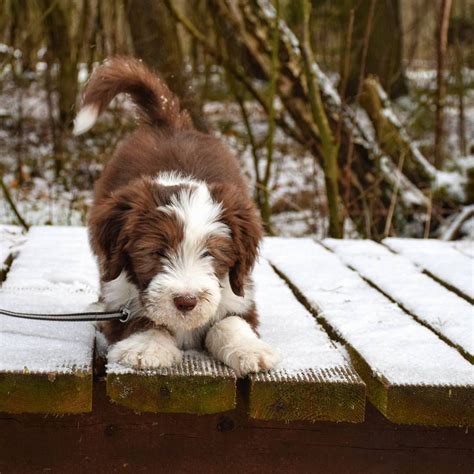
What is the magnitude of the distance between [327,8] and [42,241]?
8.54 m

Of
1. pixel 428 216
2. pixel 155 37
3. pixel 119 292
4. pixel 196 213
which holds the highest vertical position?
pixel 155 37

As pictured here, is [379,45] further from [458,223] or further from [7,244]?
[7,244]

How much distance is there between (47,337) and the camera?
10.3ft

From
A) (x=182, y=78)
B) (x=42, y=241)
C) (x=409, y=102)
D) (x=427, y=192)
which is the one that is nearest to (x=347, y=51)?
(x=182, y=78)

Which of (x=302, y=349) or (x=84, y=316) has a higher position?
(x=84, y=316)

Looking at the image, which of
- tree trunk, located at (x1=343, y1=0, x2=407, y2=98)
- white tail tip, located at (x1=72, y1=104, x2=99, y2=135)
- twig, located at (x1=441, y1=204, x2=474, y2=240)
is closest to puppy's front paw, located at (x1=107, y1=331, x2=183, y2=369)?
white tail tip, located at (x1=72, y1=104, x2=99, y2=135)

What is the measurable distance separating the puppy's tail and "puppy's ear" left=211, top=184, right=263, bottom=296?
1129mm

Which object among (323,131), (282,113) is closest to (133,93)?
(323,131)

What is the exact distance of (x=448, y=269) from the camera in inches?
186

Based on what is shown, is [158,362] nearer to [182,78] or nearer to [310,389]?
[310,389]

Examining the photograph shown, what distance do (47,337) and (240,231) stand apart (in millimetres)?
861

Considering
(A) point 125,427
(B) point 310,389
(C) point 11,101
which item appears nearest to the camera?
(B) point 310,389

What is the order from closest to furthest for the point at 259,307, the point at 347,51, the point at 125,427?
the point at 125,427
the point at 259,307
the point at 347,51

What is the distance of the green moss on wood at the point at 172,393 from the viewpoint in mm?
2758
